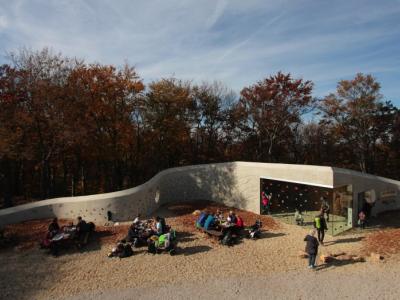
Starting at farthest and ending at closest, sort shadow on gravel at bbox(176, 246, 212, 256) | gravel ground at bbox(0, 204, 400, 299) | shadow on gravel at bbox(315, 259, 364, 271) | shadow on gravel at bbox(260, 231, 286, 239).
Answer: shadow on gravel at bbox(260, 231, 286, 239)
shadow on gravel at bbox(176, 246, 212, 256)
shadow on gravel at bbox(315, 259, 364, 271)
gravel ground at bbox(0, 204, 400, 299)

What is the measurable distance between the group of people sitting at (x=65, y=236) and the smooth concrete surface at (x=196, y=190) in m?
2.06

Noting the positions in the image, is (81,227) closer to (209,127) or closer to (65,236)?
(65,236)

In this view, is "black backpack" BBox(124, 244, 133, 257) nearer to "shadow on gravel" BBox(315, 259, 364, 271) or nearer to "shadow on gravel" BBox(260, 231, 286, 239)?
"shadow on gravel" BBox(260, 231, 286, 239)

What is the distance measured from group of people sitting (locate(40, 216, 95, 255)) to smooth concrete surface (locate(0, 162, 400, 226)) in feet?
6.77

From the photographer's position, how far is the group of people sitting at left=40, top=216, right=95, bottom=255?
10961mm

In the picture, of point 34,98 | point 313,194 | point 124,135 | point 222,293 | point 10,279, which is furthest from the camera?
point 124,135

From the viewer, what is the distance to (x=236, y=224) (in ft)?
41.4

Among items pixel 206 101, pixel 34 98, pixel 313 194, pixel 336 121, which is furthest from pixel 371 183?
pixel 34 98

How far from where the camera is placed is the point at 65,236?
1119cm

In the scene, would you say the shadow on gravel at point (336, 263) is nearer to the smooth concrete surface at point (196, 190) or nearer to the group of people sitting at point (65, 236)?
the smooth concrete surface at point (196, 190)

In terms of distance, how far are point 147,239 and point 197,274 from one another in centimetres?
297

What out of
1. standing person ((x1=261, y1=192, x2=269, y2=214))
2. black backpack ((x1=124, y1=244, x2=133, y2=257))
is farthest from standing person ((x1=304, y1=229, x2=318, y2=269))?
standing person ((x1=261, y1=192, x2=269, y2=214))

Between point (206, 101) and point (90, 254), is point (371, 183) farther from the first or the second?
point (206, 101)

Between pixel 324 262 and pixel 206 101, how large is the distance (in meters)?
19.9
